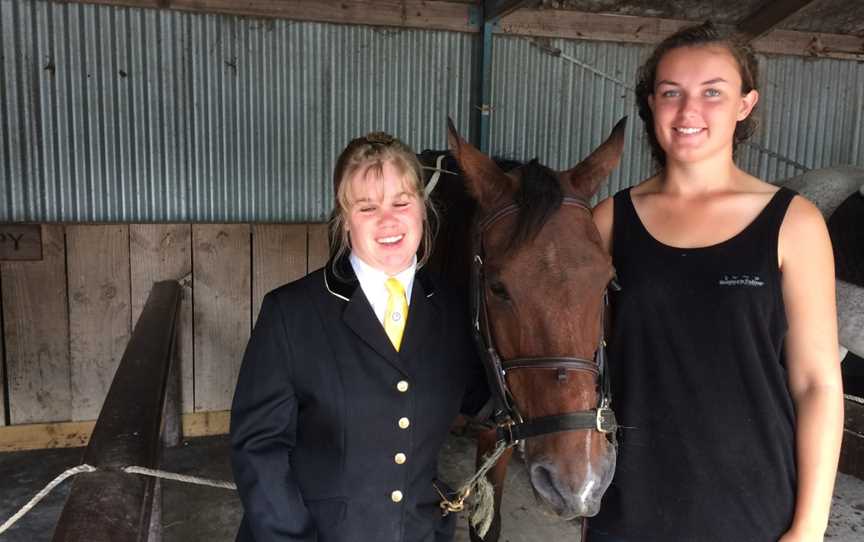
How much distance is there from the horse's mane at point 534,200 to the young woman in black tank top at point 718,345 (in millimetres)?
184

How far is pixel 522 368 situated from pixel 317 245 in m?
2.69

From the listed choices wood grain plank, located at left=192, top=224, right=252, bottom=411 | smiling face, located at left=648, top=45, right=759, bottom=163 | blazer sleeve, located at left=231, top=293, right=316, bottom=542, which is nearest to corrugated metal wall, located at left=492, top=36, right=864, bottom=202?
wood grain plank, located at left=192, top=224, right=252, bottom=411

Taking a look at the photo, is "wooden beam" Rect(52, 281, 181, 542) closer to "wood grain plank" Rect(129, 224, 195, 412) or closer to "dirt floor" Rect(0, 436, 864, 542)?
"dirt floor" Rect(0, 436, 864, 542)

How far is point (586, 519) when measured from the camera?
4.66ft

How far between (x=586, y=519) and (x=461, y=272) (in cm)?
92

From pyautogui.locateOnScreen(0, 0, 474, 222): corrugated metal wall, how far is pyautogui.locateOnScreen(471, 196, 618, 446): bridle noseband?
2863 millimetres

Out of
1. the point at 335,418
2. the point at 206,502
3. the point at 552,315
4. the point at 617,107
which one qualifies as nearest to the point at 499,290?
the point at 552,315

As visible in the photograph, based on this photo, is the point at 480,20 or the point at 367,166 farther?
the point at 480,20

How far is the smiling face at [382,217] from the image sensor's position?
126 centimetres

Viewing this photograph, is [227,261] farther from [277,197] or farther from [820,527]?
[820,527]

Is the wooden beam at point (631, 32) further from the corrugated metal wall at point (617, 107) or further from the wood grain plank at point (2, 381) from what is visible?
the wood grain plank at point (2, 381)

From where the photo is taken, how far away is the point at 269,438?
116cm

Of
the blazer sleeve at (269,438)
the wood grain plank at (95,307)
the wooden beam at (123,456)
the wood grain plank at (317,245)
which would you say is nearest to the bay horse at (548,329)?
the blazer sleeve at (269,438)

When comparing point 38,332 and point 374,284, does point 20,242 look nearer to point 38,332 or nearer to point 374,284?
point 38,332
